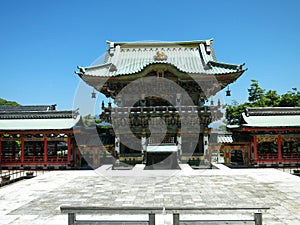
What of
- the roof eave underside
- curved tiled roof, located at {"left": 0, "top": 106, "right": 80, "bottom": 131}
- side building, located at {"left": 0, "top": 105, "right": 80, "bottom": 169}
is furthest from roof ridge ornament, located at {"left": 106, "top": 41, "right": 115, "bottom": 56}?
the roof eave underside

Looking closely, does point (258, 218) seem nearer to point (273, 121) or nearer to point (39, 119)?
point (273, 121)

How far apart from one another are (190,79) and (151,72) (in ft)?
11.3

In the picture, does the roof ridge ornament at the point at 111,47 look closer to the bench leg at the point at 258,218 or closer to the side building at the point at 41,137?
the side building at the point at 41,137

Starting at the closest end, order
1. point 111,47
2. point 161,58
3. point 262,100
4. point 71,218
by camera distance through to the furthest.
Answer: point 71,218 < point 161,58 < point 111,47 < point 262,100

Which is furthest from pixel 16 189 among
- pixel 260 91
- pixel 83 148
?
pixel 260 91

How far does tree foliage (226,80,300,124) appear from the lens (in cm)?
4144

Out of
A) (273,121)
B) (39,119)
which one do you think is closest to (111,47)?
(39,119)

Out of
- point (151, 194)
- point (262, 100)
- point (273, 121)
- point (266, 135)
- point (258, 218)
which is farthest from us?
point (262, 100)

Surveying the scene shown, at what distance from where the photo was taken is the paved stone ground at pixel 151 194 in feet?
35.1

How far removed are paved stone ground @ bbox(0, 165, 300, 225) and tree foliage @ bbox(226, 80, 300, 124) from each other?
76.9 ft

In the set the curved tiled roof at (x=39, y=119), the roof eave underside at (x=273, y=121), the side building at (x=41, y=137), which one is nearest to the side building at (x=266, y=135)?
the roof eave underside at (x=273, y=121)

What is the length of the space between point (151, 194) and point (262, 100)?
3484cm

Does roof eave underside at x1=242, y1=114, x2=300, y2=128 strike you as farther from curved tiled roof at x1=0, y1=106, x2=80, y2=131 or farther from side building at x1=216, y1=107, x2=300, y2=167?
curved tiled roof at x1=0, y1=106, x2=80, y2=131

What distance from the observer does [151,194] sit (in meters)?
13.7
